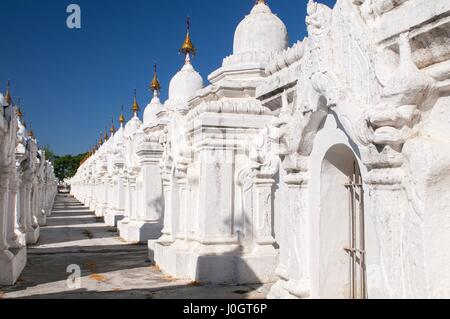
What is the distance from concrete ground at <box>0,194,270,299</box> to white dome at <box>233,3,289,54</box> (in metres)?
5.06

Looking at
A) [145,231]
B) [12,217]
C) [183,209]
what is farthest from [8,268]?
[145,231]

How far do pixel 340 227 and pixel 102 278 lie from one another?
6.62 meters

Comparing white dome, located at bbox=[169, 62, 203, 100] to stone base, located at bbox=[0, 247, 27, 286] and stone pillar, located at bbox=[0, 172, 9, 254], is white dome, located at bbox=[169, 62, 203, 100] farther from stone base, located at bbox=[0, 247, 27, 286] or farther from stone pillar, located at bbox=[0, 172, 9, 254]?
stone base, located at bbox=[0, 247, 27, 286]

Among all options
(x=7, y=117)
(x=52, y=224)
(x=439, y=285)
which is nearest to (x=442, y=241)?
(x=439, y=285)

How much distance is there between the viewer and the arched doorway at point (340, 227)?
16.0 feet

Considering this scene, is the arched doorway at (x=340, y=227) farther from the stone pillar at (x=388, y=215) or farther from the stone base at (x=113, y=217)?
the stone base at (x=113, y=217)

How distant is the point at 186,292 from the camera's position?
8.59 meters

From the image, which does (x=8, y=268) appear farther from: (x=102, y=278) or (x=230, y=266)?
(x=230, y=266)

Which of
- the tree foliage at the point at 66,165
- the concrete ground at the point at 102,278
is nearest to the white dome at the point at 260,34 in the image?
the concrete ground at the point at 102,278

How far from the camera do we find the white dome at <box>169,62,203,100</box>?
15.5m

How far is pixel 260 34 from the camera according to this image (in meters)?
10.9

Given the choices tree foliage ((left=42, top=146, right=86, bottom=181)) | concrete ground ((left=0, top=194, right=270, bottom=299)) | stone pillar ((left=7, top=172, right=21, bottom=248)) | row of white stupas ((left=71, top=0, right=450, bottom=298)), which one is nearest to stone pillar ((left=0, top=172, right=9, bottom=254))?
concrete ground ((left=0, top=194, right=270, bottom=299))

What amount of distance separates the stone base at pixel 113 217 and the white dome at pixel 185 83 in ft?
27.1

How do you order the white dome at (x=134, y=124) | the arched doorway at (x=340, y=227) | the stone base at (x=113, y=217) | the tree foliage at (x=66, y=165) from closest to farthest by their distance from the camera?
the arched doorway at (x=340, y=227) → the stone base at (x=113, y=217) → the white dome at (x=134, y=124) → the tree foliage at (x=66, y=165)
